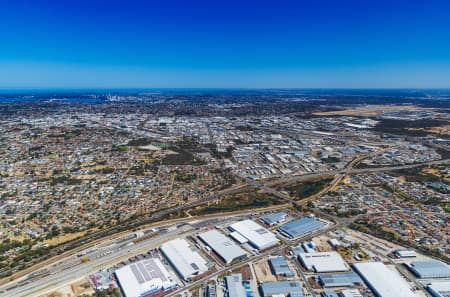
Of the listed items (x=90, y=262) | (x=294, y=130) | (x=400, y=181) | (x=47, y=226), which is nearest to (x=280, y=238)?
(x=90, y=262)

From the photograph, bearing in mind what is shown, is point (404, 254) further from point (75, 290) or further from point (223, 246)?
point (75, 290)

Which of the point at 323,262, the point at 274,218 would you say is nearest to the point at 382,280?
the point at 323,262

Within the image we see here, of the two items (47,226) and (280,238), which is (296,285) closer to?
(280,238)

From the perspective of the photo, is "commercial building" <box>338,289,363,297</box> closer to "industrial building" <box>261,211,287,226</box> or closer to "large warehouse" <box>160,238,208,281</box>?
"large warehouse" <box>160,238,208,281</box>

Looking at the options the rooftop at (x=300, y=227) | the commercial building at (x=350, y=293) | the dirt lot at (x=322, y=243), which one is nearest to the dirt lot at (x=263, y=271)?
the commercial building at (x=350, y=293)

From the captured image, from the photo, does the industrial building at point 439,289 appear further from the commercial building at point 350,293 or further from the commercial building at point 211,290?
the commercial building at point 211,290

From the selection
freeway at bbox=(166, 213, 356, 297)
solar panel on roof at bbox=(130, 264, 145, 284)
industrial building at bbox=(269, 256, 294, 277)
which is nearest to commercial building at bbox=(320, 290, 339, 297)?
industrial building at bbox=(269, 256, 294, 277)
